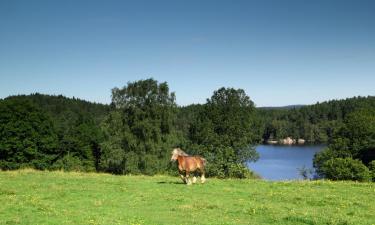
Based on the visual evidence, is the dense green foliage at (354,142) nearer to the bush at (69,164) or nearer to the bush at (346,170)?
the bush at (346,170)

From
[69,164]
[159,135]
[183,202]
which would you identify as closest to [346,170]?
[159,135]

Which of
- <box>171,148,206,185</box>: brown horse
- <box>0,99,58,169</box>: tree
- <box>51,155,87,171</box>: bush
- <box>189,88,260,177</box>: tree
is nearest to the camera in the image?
<box>171,148,206,185</box>: brown horse

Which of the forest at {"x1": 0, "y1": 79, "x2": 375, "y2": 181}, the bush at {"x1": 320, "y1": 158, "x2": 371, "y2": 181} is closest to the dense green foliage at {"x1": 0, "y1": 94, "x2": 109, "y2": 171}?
the forest at {"x1": 0, "y1": 79, "x2": 375, "y2": 181}

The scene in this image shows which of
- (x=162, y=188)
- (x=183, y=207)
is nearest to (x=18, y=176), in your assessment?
(x=162, y=188)

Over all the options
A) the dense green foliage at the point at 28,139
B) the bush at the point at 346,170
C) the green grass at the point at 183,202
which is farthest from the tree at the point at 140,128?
the green grass at the point at 183,202

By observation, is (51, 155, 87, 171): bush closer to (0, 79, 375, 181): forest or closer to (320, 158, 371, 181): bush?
(0, 79, 375, 181): forest

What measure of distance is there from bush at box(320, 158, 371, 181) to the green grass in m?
27.5

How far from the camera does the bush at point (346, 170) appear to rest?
49359 mm

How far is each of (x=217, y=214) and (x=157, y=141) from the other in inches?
1652

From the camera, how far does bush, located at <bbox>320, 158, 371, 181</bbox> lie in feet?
162

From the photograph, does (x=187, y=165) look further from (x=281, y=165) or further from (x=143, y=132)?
(x=281, y=165)

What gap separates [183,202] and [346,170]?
3762 cm

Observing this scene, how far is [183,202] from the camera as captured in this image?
18.1 metres

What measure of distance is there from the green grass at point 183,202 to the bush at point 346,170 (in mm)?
27533
